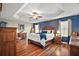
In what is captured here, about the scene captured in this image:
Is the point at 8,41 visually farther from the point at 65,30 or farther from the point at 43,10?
the point at 65,30

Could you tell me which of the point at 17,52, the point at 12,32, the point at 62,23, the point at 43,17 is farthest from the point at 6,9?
the point at 62,23

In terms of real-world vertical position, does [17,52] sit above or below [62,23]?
below

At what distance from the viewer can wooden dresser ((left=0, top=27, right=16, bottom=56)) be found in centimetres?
193

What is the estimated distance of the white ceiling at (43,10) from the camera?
70.8 inches

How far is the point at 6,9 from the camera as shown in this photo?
1.85 metres

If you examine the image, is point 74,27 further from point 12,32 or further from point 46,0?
point 12,32

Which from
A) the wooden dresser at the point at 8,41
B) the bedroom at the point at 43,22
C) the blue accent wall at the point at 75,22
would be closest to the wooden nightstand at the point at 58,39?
the bedroom at the point at 43,22

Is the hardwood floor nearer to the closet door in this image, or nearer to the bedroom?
the bedroom

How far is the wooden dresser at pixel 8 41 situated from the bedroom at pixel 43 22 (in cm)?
2

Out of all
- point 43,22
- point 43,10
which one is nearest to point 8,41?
point 43,22

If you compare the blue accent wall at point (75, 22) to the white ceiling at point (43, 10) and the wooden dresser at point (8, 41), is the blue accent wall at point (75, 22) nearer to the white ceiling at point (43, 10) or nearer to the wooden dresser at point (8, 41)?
the white ceiling at point (43, 10)

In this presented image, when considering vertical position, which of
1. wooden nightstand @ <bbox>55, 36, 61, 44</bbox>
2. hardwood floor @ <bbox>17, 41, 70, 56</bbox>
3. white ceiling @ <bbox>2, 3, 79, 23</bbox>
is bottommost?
hardwood floor @ <bbox>17, 41, 70, 56</bbox>

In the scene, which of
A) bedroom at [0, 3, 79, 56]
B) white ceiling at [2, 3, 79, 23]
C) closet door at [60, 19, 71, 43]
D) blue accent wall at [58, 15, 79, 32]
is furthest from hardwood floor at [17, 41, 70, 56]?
white ceiling at [2, 3, 79, 23]

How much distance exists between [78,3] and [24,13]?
102 cm
